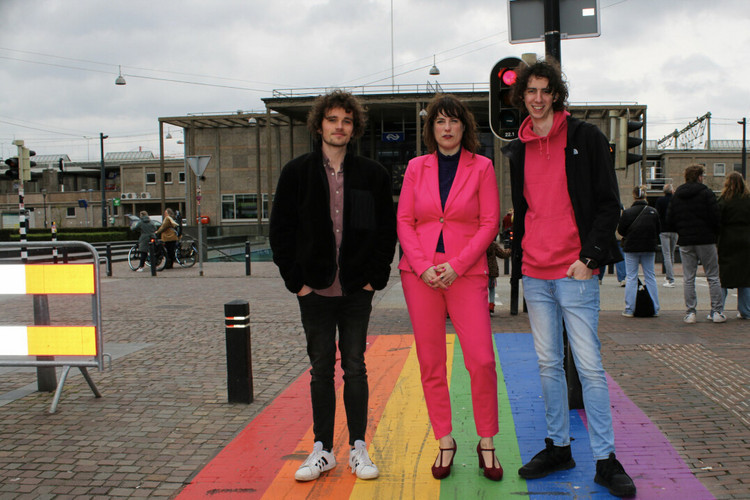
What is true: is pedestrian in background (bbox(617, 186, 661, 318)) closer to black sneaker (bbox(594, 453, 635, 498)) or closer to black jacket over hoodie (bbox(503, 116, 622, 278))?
black jacket over hoodie (bbox(503, 116, 622, 278))

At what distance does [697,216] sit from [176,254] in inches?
640

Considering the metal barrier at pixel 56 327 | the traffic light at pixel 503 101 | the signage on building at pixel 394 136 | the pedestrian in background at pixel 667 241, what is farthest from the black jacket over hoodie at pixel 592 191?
the signage on building at pixel 394 136

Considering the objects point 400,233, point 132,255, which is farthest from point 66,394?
point 132,255

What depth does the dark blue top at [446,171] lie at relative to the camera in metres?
3.27

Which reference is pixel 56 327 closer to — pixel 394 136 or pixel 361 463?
pixel 361 463

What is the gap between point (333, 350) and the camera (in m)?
3.36

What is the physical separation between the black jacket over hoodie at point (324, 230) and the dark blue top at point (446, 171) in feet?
1.04

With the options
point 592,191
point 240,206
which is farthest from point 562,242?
point 240,206

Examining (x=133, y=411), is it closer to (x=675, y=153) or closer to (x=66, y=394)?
(x=66, y=394)

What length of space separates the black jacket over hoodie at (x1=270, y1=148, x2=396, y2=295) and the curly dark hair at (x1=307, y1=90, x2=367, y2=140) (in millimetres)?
216

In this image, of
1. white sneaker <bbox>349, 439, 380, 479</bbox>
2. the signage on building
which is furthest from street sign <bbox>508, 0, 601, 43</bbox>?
the signage on building

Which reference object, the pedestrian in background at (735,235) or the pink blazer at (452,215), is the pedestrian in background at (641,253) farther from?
the pink blazer at (452,215)

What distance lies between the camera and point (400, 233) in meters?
3.31

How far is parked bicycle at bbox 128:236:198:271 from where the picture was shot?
61.0ft
